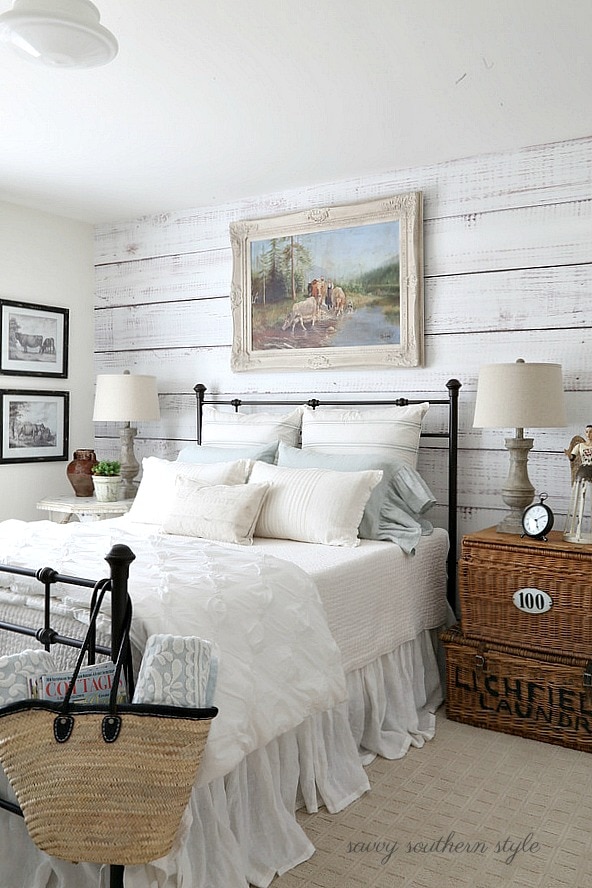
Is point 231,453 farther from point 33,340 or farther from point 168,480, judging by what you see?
point 33,340

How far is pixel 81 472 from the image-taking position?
4.48m

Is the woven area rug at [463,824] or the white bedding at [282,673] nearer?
the white bedding at [282,673]

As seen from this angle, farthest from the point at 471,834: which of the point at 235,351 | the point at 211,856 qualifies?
the point at 235,351

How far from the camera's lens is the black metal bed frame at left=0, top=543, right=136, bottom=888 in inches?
71.9

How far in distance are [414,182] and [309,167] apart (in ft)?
1.64

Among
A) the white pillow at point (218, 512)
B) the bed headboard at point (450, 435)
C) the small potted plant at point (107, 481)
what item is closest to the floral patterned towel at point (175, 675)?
the white pillow at point (218, 512)

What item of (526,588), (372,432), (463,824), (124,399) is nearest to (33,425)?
(124,399)

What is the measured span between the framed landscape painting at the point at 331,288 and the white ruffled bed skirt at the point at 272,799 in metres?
1.54

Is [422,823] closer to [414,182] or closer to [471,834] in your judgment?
[471,834]

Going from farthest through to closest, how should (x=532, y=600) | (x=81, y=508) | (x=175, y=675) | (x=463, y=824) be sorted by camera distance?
1. (x=81, y=508)
2. (x=532, y=600)
3. (x=463, y=824)
4. (x=175, y=675)

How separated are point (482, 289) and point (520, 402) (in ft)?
2.38

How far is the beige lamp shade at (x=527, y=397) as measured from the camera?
3.06m

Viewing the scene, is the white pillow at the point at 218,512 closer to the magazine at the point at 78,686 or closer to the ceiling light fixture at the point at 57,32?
the magazine at the point at 78,686

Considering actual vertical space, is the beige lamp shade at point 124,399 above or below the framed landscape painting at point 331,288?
below
